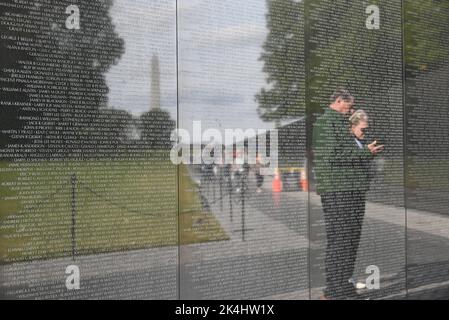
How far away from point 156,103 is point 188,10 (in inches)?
37.1

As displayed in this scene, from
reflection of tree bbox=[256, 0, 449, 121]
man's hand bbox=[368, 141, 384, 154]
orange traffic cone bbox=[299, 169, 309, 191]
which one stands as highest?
reflection of tree bbox=[256, 0, 449, 121]

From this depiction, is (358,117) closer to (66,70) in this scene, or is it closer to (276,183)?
(276,183)

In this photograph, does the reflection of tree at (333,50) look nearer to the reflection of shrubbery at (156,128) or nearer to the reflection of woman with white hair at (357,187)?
the reflection of woman with white hair at (357,187)

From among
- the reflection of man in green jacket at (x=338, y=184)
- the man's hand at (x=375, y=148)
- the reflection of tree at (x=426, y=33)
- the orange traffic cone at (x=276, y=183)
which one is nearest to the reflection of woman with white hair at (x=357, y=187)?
the reflection of man in green jacket at (x=338, y=184)

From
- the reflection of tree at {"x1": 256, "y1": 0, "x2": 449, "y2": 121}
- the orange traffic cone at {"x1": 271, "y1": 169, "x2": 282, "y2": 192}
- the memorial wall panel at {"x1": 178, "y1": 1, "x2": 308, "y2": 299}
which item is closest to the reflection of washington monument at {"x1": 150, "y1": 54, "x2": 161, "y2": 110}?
the memorial wall panel at {"x1": 178, "y1": 1, "x2": 308, "y2": 299}

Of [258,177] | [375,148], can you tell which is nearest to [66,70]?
[258,177]

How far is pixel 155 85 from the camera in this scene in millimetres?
4301

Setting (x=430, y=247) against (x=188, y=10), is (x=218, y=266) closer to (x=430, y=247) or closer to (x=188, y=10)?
(x=188, y=10)

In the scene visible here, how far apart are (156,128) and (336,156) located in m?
2.03

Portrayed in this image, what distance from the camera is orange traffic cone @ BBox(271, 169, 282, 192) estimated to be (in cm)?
477

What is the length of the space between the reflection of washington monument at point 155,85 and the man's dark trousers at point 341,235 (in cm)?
203

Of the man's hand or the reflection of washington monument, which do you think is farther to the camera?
the man's hand

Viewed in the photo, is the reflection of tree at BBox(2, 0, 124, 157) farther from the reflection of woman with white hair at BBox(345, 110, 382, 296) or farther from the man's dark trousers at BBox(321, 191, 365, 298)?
the reflection of woman with white hair at BBox(345, 110, 382, 296)

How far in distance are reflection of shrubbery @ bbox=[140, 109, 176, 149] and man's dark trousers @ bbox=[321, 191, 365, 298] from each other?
184 centimetres
